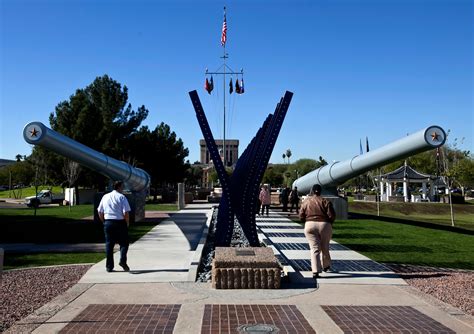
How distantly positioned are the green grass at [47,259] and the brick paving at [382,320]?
19.4ft

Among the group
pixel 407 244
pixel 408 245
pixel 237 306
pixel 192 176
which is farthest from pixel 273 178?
pixel 237 306

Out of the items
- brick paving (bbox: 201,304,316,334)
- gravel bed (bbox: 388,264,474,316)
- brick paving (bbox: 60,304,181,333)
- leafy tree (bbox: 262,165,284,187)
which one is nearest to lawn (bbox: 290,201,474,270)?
gravel bed (bbox: 388,264,474,316)

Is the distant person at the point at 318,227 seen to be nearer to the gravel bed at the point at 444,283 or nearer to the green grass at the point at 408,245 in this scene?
the gravel bed at the point at 444,283

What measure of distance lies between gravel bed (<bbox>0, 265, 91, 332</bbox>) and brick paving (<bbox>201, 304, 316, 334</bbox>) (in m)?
2.24

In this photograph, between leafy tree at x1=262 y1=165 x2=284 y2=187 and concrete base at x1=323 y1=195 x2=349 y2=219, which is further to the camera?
leafy tree at x1=262 y1=165 x2=284 y2=187

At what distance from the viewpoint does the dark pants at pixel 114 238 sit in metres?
8.88

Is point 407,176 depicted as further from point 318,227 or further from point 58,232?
point 318,227

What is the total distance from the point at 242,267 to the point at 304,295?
105 cm

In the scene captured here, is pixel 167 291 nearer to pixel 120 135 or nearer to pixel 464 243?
pixel 464 243

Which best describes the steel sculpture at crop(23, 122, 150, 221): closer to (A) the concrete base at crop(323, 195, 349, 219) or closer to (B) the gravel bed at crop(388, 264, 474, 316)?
(A) the concrete base at crop(323, 195, 349, 219)

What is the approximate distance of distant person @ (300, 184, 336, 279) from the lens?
8531mm

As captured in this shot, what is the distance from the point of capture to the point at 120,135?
48.8 metres

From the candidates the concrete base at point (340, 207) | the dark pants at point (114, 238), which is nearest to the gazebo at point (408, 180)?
the concrete base at point (340, 207)

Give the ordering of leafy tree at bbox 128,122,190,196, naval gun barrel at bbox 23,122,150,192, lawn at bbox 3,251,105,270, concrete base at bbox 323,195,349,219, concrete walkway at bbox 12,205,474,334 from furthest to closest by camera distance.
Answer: leafy tree at bbox 128,122,190,196, concrete base at bbox 323,195,349,219, naval gun barrel at bbox 23,122,150,192, lawn at bbox 3,251,105,270, concrete walkway at bbox 12,205,474,334
